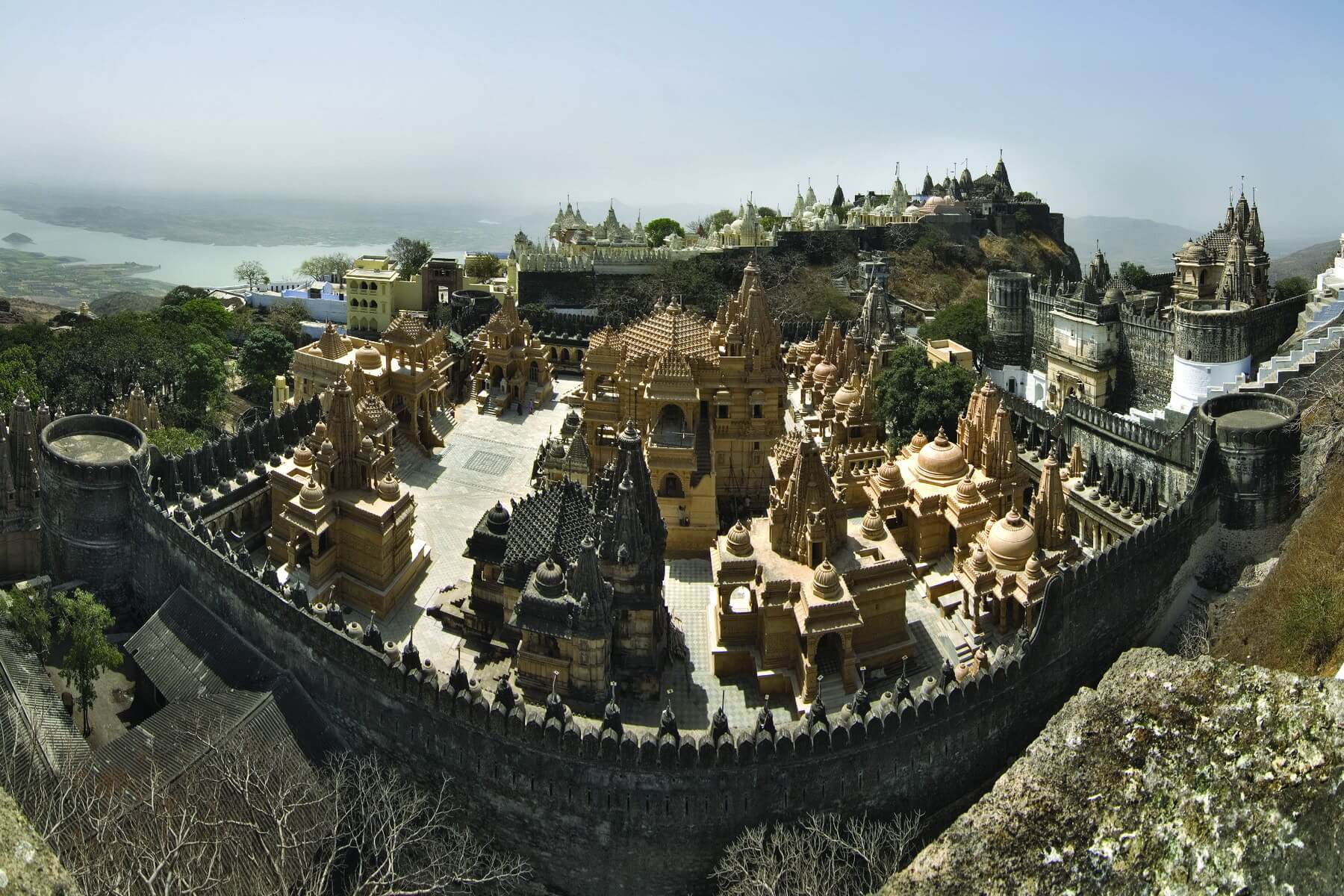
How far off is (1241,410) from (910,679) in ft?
35.5

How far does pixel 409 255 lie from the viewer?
79.4m

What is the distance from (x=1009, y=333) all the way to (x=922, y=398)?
15.1 metres

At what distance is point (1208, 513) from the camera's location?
954 inches

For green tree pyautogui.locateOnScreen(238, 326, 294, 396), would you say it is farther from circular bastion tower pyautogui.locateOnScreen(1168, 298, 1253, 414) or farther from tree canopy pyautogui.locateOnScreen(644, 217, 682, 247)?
circular bastion tower pyautogui.locateOnScreen(1168, 298, 1253, 414)

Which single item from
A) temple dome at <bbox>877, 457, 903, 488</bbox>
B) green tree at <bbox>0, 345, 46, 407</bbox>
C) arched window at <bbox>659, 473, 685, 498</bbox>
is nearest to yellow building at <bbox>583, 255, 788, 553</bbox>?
arched window at <bbox>659, 473, 685, 498</bbox>

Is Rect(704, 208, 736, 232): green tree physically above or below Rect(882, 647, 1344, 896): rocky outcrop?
above

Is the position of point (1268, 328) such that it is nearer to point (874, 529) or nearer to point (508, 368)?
point (874, 529)

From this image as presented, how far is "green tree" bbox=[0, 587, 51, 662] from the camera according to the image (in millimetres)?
22750

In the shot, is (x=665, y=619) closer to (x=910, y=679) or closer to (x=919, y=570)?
(x=910, y=679)

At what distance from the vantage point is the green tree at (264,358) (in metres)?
52.9

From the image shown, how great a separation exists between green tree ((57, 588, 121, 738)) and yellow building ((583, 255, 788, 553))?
47.1ft

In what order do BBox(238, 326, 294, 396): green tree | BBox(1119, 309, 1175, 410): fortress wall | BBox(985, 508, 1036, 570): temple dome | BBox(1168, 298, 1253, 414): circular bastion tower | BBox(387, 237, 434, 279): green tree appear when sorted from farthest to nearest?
1. BBox(387, 237, 434, 279): green tree
2. BBox(238, 326, 294, 396): green tree
3. BBox(1119, 309, 1175, 410): fortress wall
4. BBox(1168, 298, 1253, 414): circular bastion tower
5. BBox(985, 508, 1036, 570): temple dome

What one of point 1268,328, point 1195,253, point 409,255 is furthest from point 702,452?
point 409,255

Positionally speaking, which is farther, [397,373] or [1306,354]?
[397,373]
